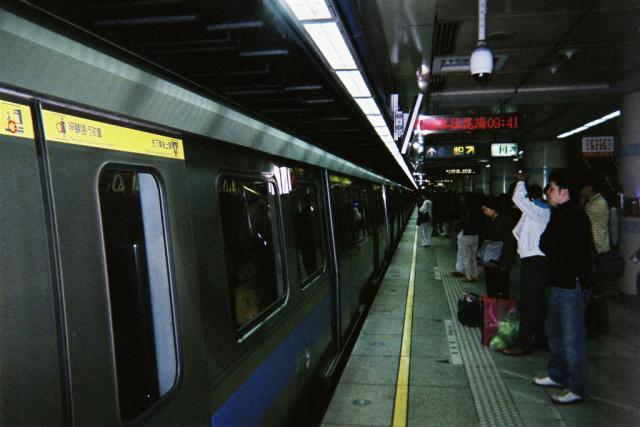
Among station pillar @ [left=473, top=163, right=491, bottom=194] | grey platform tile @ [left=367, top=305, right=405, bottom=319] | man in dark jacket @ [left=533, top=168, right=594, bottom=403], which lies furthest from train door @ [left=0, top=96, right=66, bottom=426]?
station pillar @ [left=473, top=163, right=491, bottom=194]

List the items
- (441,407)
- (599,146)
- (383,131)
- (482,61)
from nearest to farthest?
(441,407) → (482,61) → (383,131) → (599,146)

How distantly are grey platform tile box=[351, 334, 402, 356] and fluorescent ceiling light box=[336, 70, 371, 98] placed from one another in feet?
9.48

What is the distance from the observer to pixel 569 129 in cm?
1644

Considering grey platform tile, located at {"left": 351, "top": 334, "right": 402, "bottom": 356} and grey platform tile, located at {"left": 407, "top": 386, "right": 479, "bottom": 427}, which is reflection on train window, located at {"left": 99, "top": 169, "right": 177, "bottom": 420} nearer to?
grey platform tile, located at {"left": 407, "top": 386, "right": 479, "bottom": 427}

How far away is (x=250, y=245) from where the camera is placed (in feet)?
10.7

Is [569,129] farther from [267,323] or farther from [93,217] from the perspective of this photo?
[93,217]

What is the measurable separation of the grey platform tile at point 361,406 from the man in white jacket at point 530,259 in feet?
5.57

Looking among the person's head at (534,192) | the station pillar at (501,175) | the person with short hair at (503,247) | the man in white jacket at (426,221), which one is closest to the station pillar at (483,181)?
the station pillar at (501,175)

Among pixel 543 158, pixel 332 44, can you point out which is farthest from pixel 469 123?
pixel 543 158

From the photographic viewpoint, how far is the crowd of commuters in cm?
390

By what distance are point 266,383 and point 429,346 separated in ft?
10.4

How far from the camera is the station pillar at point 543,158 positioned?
63.4 ft

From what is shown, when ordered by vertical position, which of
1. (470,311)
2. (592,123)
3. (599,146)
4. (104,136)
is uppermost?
(592,123)

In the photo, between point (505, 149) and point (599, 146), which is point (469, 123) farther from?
point (505, 149)
